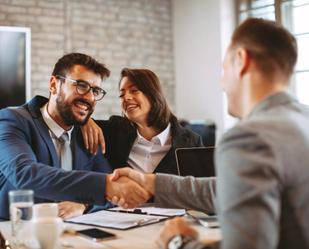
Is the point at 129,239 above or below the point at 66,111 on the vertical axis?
below

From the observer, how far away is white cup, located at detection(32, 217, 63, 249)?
1.19 m

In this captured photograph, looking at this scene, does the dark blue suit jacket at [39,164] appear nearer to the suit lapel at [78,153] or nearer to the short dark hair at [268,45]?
the suit lapel at [78,153]

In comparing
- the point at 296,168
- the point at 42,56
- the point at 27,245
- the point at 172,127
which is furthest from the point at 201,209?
the point at 42,56

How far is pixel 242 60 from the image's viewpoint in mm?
1034

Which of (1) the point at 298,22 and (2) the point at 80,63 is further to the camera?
(1) the point at 298,22

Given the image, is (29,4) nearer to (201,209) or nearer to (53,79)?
(53,79)

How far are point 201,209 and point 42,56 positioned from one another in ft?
11.8

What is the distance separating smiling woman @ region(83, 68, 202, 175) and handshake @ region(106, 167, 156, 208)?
611mm

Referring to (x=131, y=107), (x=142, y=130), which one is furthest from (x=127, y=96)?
(x=142, y=130)

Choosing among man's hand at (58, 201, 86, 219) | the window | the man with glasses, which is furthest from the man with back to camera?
the window

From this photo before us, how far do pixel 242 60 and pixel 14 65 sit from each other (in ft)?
12.1

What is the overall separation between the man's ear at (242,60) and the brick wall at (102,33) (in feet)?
12.7

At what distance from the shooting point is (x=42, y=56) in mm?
4707

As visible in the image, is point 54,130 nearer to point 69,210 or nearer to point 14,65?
point 69,210
